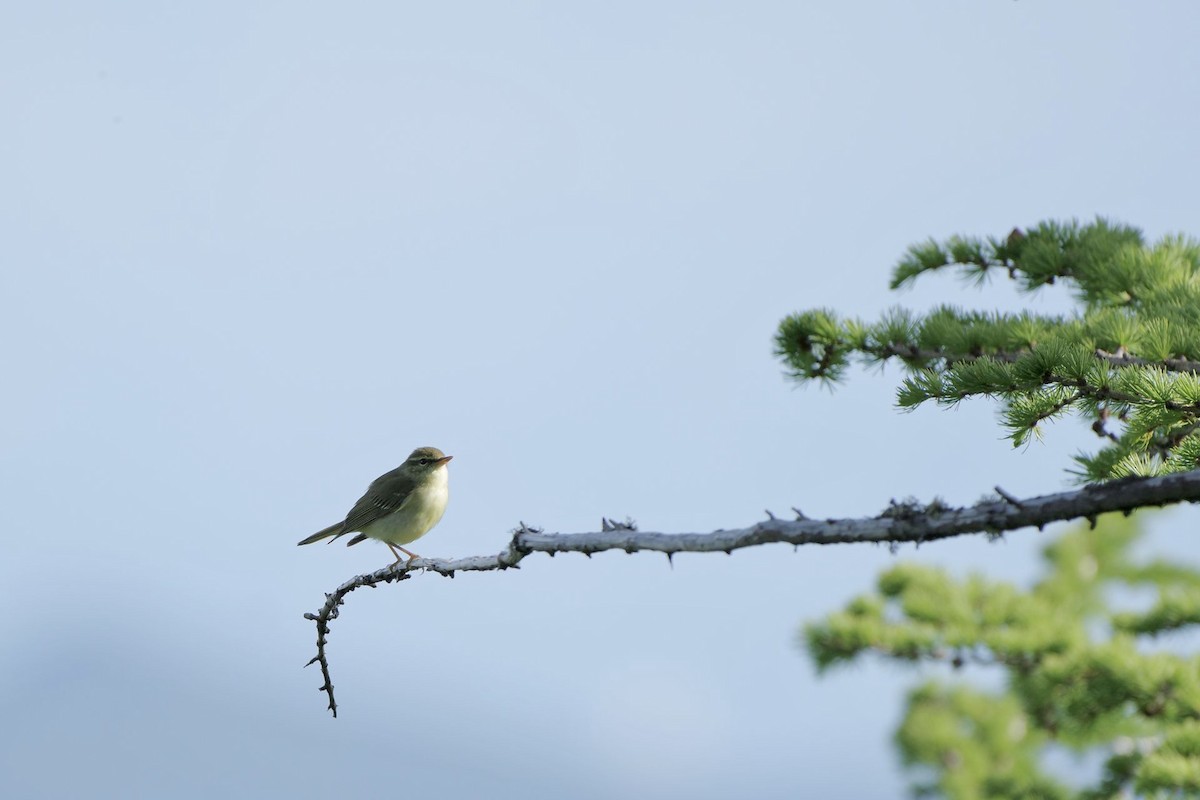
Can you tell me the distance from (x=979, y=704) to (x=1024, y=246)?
656cm

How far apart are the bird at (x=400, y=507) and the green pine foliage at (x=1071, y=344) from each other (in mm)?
3192

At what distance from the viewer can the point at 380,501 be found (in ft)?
30.1

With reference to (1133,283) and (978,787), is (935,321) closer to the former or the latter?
(1133,283)

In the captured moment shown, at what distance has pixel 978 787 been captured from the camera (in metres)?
Result: 12.0

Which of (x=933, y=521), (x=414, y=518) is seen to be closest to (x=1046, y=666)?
(x=414, y=518)

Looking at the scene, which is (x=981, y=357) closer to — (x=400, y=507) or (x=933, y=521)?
(x=933, y=521)

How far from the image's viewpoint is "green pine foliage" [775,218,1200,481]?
5.41 meters

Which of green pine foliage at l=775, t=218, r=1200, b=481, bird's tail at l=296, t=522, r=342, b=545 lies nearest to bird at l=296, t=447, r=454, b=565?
bird's tail at l=296, t=522, r=342, b=545

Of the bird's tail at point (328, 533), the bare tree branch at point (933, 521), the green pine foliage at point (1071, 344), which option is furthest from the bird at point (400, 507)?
the bare tree branch at point (933, 521)

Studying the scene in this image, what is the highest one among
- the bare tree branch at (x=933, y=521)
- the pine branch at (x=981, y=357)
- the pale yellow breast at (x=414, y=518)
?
the pine branch at (x=981, y=357)

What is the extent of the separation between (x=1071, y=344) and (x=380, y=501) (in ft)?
17.6

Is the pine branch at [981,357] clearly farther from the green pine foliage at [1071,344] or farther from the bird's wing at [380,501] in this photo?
the bird's wing at [380,501]

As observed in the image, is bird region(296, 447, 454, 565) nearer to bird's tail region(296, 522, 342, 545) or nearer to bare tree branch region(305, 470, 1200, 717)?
bird's tail region(296, 522, 342, 545)

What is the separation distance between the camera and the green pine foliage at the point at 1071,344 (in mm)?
5414
